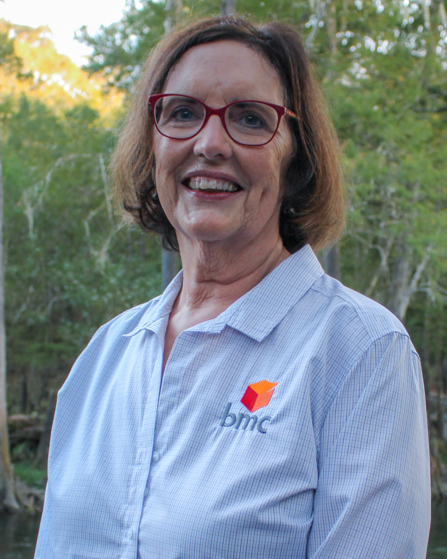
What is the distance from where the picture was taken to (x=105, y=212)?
60.7 feet

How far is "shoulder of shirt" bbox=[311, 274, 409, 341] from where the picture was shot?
1209 mm

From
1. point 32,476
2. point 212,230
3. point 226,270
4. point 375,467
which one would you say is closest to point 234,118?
point 212,230

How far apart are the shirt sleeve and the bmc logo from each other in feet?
0.37

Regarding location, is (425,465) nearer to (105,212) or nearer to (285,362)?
(285,362)

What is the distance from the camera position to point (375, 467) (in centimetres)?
110

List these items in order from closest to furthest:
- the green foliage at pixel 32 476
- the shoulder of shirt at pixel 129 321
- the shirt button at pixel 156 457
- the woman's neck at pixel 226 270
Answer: the shirt button at pixel 156 457, the woman's neck at pixel 226 270, the shoulder of shirt at pixel 129 321, the green foliage at pixel 32 476

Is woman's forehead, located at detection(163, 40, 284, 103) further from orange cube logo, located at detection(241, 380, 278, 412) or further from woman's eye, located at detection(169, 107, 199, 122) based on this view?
orange cube logo, located at detection(241, 380, 278, 412)

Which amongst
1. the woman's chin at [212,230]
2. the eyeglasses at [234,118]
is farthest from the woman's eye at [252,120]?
the woman's chin at [212,230]

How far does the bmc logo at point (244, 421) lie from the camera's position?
1.20 meters

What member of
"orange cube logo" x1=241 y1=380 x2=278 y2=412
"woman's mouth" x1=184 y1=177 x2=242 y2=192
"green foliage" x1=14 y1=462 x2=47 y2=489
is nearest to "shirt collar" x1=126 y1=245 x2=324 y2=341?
"orange cube logo" x1=241 y1=380 x2=278 y2=412

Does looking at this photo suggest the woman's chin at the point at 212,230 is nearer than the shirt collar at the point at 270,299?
No

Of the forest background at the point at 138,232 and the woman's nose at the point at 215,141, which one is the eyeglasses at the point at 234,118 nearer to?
the woman's nose at the point at 215,141

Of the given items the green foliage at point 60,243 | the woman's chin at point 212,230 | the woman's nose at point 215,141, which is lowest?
the green foliage at point 60,243

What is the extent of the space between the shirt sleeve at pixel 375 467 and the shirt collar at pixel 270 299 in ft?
0.85
